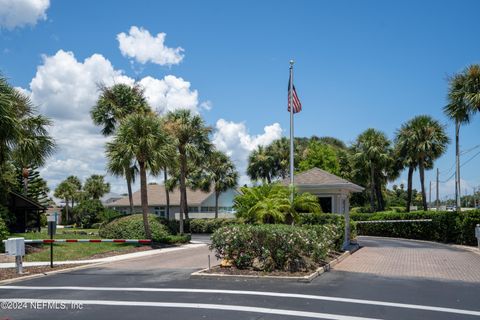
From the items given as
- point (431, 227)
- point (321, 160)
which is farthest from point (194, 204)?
point (431, 227)

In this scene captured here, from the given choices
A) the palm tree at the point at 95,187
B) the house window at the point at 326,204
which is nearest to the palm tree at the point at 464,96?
the house window at the point at 326,204

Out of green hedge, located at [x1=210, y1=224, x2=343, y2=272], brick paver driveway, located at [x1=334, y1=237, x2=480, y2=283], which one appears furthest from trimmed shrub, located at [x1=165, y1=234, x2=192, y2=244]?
green hedge, located at [x1=210, y1=224, x2=343, y2=272]

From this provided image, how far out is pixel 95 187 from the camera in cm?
7975

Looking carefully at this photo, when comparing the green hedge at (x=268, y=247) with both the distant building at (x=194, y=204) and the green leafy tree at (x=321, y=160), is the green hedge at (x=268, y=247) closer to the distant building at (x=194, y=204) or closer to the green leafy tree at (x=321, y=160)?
the green leafy tree at (x=321, y=160)

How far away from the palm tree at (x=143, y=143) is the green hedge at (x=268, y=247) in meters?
12.5

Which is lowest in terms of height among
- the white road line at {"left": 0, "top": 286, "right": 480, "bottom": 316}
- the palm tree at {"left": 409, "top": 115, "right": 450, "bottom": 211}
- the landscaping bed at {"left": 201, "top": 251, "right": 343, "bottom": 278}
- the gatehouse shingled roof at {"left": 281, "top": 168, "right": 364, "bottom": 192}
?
the white road line at {"left": 0, "top": 286, "right": 480, "bottom": 316}

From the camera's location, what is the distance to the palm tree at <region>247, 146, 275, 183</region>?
57.2 m

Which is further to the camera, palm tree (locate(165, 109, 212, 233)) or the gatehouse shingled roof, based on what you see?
palm tree (locate(165, 109, 212, 233))

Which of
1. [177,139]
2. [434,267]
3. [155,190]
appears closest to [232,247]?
[434,267]

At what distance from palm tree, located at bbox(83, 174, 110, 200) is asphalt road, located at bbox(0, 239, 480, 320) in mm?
66743

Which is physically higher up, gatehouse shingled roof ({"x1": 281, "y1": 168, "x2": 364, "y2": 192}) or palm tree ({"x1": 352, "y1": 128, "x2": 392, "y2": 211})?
palm tree ({"x1": 352, "y1": 128, "x2": 392, "y2": 211})

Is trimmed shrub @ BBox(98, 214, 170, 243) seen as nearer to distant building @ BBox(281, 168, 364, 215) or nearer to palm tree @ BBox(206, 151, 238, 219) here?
distant building @ BBox(281, 168, 364, 215)

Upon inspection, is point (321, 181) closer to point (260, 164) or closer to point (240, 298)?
point (240, 298)

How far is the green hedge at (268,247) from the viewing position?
47.4 ft
